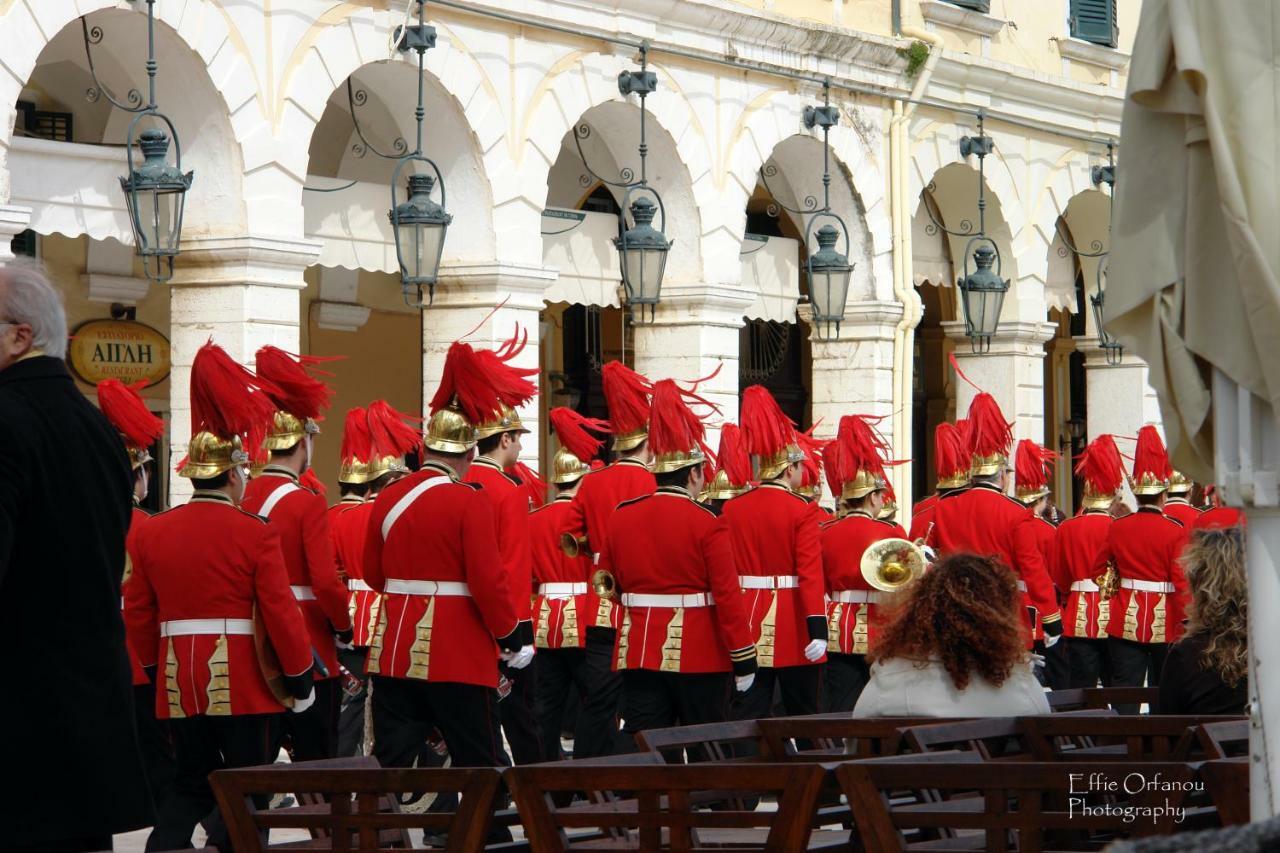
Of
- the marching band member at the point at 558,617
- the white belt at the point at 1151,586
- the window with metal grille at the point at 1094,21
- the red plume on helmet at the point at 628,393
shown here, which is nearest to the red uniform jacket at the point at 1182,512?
the white belt at the point at 1151,586

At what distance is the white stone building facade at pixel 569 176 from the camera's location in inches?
480

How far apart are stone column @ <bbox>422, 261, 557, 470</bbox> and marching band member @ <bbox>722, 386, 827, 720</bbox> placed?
2.97 meters

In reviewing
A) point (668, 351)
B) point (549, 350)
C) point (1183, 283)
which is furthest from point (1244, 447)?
point (549, 350)

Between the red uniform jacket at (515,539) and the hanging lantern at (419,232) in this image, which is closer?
the red uniform jacket at (515,539)

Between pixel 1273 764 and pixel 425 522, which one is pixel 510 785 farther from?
pixel 425 522

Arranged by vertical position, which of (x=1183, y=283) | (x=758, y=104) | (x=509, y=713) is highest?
(x=758, y=104)

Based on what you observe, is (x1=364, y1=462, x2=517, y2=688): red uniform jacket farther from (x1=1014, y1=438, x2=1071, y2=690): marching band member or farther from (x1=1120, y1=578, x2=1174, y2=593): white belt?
(x1=1120, y1=578, x2=1174, y2=593): white belt

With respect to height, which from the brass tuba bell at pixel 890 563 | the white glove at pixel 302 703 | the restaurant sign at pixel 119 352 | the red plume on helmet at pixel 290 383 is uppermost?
the restaurant sign at pixel 119 352

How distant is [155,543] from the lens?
784 centimetres

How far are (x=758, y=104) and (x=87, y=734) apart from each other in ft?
40.2

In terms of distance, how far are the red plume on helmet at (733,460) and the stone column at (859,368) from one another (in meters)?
5.60

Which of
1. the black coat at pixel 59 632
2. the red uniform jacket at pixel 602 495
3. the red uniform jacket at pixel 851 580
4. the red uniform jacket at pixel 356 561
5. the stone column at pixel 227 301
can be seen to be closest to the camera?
the black coat at pixel 59 632

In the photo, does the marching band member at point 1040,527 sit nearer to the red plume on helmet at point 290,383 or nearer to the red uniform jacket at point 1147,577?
the red uniform jacket at point 1147,577

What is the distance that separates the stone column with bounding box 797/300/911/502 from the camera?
17156mm
